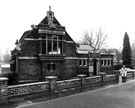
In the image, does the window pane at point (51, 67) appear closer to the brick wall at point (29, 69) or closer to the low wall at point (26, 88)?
the brick wall at point (29, 69)

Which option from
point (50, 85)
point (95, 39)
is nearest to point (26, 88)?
point (50, 85)

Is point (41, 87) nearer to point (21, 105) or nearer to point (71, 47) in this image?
point (21, 105)

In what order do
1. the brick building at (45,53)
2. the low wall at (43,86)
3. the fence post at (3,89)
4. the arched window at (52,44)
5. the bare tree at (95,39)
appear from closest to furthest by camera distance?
the fence post at (3,89) < the low wall at (43,86) < the brick building at (45,53) < the arched window at (52,44) < the bare tree at (95,39)

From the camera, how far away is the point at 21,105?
854 centimetres

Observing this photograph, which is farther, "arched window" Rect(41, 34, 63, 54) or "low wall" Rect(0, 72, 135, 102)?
"arched window" Rect(41, 34, 63, 54)

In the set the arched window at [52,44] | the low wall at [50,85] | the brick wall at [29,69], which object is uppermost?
the arched window at [52,44]

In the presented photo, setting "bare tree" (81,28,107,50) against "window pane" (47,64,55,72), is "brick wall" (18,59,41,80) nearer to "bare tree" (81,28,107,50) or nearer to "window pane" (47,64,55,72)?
"window pane" (47,64,55,72)

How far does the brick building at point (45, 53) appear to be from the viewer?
17.7m

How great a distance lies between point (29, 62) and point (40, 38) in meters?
3.27

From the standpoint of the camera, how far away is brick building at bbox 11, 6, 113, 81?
17.7 meters

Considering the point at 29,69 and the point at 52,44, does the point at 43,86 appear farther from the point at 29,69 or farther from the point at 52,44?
the point at 52,44

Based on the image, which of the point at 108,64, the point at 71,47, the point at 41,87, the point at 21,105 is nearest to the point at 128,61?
the point at 108,64

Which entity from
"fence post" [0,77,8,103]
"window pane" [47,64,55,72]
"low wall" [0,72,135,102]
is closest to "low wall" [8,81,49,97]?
"low wall" [0,72,135,102]

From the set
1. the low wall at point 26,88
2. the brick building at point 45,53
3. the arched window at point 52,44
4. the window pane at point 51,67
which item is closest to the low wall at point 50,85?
the low wall at point 26,88
